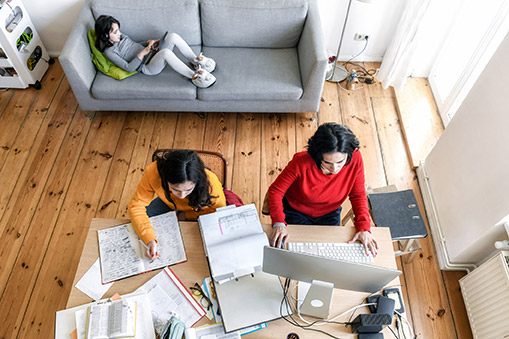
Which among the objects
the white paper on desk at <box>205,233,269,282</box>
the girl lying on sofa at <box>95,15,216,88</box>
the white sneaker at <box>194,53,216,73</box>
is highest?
the girl lying on sofa at <box>95,15,216,88</box>

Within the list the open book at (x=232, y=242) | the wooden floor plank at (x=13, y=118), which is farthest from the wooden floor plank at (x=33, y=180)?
the open book at (x=232, y=242)

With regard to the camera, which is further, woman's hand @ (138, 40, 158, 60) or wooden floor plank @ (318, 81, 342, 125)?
wooden floor plank @ (318, 81, 342, 125)

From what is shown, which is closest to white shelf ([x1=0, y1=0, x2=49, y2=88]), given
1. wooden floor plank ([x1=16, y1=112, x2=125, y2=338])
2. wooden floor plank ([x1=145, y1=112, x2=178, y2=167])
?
wooden floor plank ([x1=16, y1=112, x2=125, y2=338])

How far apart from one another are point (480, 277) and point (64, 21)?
3.79m

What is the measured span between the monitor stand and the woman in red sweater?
0.32 metres

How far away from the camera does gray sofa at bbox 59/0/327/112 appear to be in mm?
2881

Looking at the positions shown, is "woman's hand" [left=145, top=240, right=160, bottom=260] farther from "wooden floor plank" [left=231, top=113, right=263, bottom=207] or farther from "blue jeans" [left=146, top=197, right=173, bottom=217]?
"wooden floor plank" [left=231, top=113, right=263, bottom=207]

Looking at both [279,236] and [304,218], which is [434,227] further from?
[279,236]

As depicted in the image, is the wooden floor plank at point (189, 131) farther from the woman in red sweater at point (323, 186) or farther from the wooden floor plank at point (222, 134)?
the woman in red sweater at point (323, 186)

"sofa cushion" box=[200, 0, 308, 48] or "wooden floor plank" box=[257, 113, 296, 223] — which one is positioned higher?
"sofa cushion" box=[200, 0, 308, 48]

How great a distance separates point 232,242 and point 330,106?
2076mm

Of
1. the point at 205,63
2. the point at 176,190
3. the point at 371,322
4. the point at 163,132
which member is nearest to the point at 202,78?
the point at 205,63

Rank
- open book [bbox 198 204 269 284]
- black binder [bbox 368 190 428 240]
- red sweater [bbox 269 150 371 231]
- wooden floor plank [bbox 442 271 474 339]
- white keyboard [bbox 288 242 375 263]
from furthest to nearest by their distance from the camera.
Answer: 1. wooden floor plank [bbox 442 271 474 339]
2. black binder [bbox 368 190 428 240]
3. red sweater [bbox 269 150 371 231]
4. white keyboard [bbox 288 242 375 263]
5. open book [bbox 198 204 269 284]

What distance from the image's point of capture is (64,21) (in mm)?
3377
